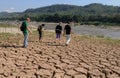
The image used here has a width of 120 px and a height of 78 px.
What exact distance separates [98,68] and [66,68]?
113 centimetres

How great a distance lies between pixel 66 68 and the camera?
26.9 ft

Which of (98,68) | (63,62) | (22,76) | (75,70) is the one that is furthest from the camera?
(63,62)

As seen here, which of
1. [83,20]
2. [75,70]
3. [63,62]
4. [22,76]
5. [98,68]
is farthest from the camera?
[83,20]

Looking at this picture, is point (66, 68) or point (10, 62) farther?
point (10, 62)

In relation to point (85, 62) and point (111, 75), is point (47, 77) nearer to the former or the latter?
point (111, 75)

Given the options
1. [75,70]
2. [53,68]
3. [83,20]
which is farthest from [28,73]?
[83,20]

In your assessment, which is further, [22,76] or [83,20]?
[83,20]

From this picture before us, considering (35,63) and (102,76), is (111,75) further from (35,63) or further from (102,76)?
(35,63)

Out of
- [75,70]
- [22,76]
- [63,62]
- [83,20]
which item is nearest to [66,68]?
[75,70]

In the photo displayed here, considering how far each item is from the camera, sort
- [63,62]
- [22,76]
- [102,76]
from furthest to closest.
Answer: [63,62] < [102,76] < [22,76]

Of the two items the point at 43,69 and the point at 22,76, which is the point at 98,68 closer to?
the point at 43,69

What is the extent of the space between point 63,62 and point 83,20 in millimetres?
134911

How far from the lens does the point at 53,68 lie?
26.6 feet

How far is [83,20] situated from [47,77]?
13721cm
